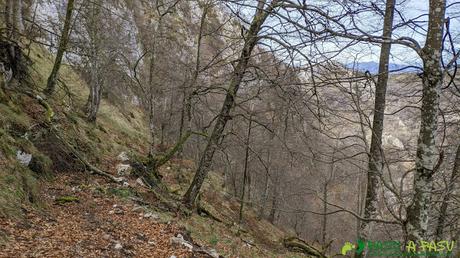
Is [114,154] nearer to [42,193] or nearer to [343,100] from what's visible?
[42,193]

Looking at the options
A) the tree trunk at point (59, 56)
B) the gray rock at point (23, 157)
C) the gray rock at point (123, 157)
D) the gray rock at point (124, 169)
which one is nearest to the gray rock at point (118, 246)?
the gray rock at point (23, 157)

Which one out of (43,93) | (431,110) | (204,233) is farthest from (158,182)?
(431,110)

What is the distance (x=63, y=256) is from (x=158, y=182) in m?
6.21

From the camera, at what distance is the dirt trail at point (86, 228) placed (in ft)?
15.8

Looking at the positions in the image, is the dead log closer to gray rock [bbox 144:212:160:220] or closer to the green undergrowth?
the green undergrowth

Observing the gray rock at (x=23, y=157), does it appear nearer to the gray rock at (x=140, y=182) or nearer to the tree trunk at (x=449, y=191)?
the gray rock at (x=140, y=182)

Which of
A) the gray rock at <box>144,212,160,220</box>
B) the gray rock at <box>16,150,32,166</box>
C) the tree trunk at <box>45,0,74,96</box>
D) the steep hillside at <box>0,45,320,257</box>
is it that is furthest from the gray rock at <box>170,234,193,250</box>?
the tree trunk at <box>45,0,74,96</box>

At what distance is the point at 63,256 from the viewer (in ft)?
15.3

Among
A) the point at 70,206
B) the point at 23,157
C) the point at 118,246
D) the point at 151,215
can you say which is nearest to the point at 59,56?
the point at 23,157

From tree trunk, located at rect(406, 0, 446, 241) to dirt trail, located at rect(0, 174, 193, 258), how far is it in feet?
12.8

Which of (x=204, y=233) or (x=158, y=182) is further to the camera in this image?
(x=158, y=182)

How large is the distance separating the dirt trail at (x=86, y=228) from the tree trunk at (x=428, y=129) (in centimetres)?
389

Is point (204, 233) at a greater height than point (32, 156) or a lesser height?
lesser

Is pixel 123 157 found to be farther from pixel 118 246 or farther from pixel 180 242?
pixel 118 246
